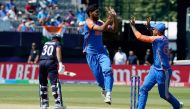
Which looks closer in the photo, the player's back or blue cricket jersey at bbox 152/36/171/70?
blue cricket jersey at bbox 152/36/171/70

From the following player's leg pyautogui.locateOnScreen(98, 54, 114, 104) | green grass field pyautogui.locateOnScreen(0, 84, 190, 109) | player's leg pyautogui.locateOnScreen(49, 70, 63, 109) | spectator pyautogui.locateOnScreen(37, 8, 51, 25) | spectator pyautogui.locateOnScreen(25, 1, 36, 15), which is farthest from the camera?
spectator pyautogui.locateOnScreen(25, 1, 36, 15)

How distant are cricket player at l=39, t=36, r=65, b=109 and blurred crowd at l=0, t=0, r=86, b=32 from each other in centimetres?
1610

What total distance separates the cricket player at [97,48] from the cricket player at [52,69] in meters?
0.78

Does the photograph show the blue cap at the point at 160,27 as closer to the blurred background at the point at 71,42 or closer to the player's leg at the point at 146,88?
the player's leg at the point at 146,88

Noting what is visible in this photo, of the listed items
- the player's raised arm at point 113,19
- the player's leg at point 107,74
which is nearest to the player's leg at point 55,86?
the player's leg at point 107,74

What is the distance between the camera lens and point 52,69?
16266 millimetres

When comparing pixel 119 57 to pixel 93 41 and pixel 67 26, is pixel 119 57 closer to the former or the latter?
pixel 67 26

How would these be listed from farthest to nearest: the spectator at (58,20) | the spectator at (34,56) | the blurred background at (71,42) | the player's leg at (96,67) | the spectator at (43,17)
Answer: the spectator at (58,20) < the spectator at (43,17) < the spectator at (34,56) < the blurred background at (71,42) < the player's leg at (96,67)

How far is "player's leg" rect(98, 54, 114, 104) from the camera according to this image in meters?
14.9

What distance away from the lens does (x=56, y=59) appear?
1638 centimetres

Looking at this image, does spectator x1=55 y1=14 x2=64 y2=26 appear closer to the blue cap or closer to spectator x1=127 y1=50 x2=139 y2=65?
spectator x1=127 y1=50 x2=139 y2=65

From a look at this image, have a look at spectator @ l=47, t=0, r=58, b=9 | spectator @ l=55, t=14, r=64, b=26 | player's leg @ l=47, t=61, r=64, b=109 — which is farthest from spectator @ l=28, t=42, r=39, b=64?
player's leg @ l=47, t=61, r=64, b=109

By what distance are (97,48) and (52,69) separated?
1.25 metres

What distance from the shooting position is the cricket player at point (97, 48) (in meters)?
15.1
